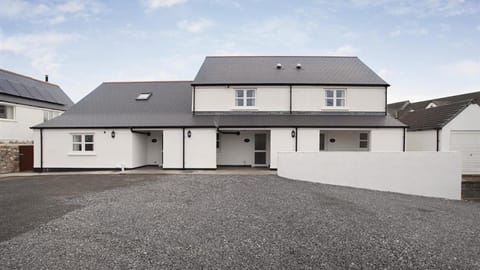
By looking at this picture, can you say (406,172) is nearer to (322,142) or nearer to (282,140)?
(322,142)

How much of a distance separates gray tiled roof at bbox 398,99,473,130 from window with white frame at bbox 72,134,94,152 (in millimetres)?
22268

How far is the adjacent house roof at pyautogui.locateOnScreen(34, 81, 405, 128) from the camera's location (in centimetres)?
1423

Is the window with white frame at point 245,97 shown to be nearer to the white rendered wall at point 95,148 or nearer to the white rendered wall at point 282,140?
the white rendered wall at point 282,140

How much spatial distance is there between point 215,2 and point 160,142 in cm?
965

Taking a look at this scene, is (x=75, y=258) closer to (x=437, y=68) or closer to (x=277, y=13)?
(x=277, y=13)

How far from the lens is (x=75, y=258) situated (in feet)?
12.8

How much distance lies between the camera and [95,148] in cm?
1438

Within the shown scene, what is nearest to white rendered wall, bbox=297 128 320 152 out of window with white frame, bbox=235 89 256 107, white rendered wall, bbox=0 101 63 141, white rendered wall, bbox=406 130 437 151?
window with white frame, bbox=235 89 256 107

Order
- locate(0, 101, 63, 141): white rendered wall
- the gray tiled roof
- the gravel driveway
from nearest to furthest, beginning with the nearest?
the gravel driveway → the gray tiled roof → locate(0, 101, 63, 141): white rendered wall

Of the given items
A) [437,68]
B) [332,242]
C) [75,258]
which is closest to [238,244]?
[332,242]

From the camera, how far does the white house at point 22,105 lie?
57.8ft

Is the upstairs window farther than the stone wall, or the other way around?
the upstairs window

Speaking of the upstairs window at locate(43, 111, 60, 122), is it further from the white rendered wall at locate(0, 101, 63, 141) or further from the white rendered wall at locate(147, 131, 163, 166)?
the white rendered wall at locate(147, 131, 163, 166)

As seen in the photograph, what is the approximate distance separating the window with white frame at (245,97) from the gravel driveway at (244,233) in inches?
335
